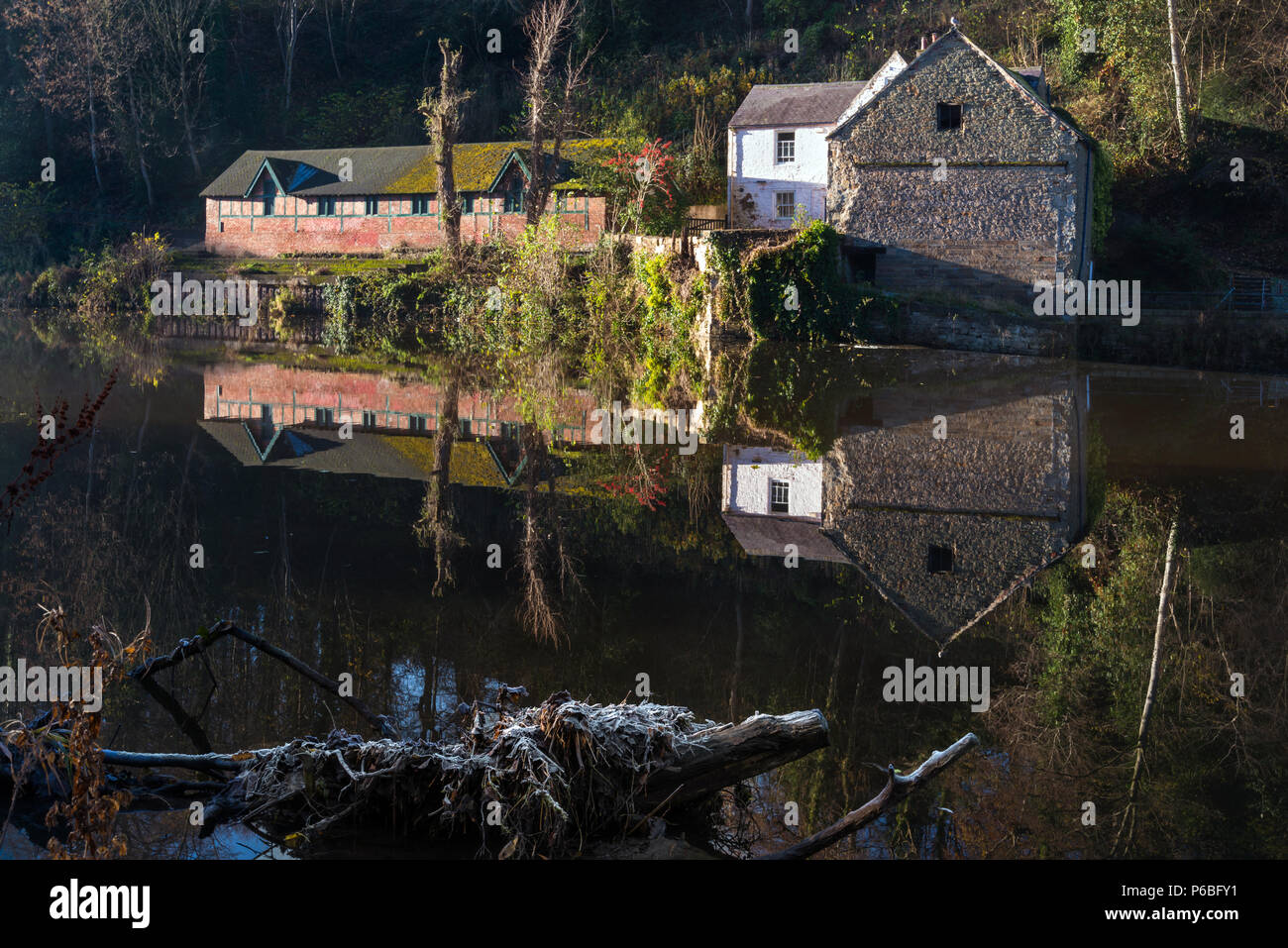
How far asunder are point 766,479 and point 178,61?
5442 centimetres

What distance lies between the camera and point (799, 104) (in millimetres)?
35719

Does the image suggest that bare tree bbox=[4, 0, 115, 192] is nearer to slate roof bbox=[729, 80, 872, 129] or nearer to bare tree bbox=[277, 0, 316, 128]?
bare tree bbox=[277, 0, 316, 128]

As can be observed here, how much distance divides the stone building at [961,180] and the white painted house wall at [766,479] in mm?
15872

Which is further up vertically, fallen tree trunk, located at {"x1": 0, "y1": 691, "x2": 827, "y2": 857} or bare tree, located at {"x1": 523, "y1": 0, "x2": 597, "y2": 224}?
bare tree, located at {"x1": 523, "y1": 0, "x2": 597, "y2": 224}

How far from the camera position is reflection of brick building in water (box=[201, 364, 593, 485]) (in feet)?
45.4

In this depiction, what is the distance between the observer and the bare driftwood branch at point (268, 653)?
597cm

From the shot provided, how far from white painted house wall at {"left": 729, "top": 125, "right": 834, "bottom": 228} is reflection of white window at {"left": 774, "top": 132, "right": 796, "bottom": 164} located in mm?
67

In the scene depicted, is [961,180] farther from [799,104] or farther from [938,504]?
[938,504]

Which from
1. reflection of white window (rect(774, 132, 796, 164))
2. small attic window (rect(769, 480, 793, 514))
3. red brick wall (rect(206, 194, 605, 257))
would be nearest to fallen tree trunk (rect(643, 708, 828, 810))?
small attic window (rect(769, 480, 793, 514))

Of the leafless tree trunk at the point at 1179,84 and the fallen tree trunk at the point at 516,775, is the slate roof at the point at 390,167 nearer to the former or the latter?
the leafless tree trunk at the point at 1179,84

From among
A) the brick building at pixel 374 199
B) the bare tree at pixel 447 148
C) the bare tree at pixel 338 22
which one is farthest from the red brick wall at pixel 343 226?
the bare tree at pixel 338 22

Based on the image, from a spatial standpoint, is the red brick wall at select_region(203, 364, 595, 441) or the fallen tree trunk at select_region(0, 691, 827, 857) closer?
the fallen tree trunk at select_region(0, 691, 827, 857)

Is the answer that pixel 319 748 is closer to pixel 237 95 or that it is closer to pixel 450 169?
pixel 450 169
